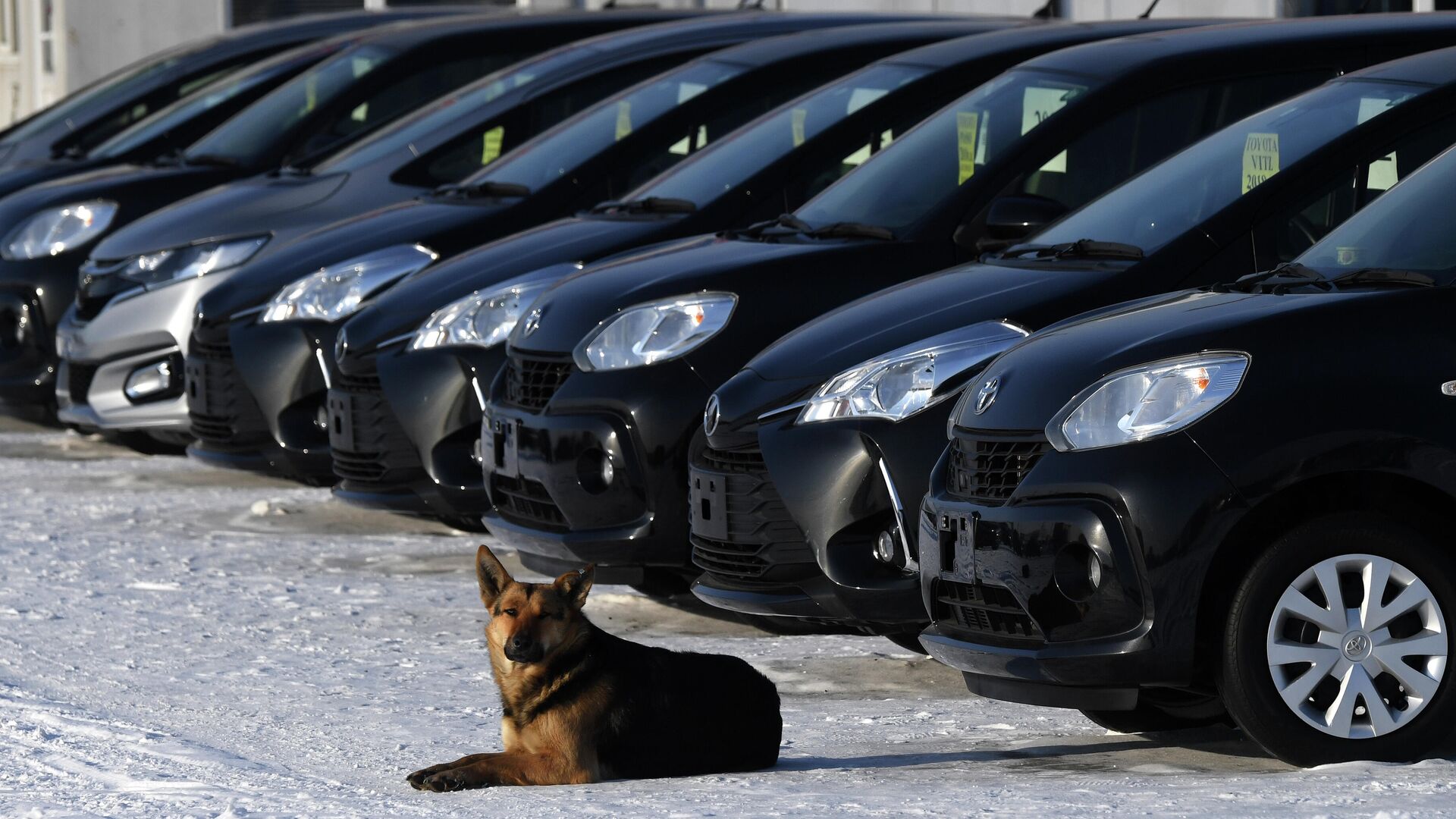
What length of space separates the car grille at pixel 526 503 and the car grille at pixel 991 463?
1929mm

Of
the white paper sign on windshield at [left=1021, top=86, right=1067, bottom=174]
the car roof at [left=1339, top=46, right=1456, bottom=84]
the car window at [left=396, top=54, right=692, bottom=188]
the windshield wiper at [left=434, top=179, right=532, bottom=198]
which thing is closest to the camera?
the car roof at [left=1339, top=46, right=1456, bottom=84]

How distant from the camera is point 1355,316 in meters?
5.21

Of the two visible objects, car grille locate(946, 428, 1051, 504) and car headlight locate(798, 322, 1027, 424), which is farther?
car headlight locate(798, 322, 1027, 424)

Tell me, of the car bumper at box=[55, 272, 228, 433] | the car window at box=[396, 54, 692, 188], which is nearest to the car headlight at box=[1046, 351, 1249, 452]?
the car window at box=[396, 54, 692, 188]

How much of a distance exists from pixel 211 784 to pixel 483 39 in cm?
762

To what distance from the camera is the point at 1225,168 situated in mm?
Result: 6652

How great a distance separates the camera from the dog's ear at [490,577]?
5.27m

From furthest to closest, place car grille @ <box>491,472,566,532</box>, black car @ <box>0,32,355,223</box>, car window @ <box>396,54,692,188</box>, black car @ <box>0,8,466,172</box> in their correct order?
black car @ <box>0,8,466,172</box>, black car @ <box>0,32,355,223</box>, car window @ <box>396,54,692,188</box>, car grille @ <box>491,472,566,532</box>

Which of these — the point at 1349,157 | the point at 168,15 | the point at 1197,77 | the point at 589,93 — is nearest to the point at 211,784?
the point at 1349,157

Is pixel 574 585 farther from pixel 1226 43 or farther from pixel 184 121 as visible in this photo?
pixel 184 121

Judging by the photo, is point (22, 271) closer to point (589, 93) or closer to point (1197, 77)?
point (589, 93)

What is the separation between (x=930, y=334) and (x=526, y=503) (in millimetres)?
1585

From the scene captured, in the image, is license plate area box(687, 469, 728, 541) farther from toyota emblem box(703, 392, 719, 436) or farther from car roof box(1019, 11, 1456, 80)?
car roof box(1019, 11, 1456, 80)

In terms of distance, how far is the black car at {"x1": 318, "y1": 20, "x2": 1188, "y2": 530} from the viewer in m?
8.05
